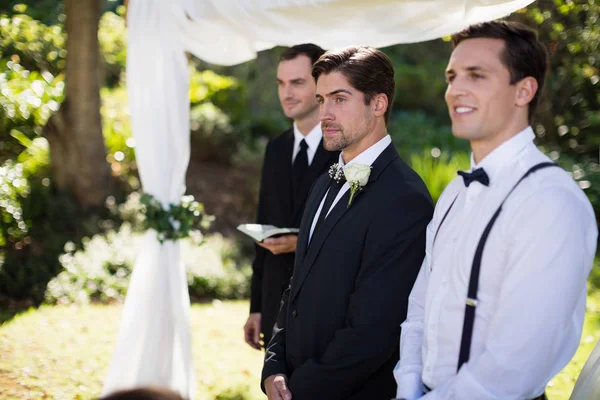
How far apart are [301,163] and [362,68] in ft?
3.36

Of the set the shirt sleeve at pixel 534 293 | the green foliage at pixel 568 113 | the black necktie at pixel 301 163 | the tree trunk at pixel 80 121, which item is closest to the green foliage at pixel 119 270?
the tree trunk at pixel 80 121

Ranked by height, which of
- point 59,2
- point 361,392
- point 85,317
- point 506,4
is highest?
point 59,2

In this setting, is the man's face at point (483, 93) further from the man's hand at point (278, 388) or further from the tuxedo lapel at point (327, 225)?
the man's hand at point (278, 388)

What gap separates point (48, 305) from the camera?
682 centimetres

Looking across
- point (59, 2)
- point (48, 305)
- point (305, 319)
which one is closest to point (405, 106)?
point (59, 2)

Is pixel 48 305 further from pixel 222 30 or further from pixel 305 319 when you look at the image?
pixel 305 319

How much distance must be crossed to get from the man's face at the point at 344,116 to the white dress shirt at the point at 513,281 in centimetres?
68

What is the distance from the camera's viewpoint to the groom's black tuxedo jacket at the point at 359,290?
241cm

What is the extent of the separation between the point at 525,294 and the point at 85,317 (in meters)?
5.58

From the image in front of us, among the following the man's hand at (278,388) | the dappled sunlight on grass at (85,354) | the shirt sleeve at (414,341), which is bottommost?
the dappled sunlight on grass at (85,354)

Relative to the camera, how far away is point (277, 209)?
3.71 metres

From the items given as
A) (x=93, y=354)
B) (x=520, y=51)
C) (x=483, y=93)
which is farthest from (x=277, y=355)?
(x=93, y=354)

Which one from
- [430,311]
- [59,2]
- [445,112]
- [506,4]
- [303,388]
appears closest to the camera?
[430,311]

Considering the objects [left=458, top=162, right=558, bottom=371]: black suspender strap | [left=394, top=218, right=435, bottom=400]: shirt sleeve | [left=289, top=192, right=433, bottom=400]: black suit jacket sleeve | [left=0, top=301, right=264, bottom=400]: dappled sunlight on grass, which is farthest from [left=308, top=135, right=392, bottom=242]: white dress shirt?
[left=0, top=301, right=264, bottom=400]: dappled sunlight on grass
